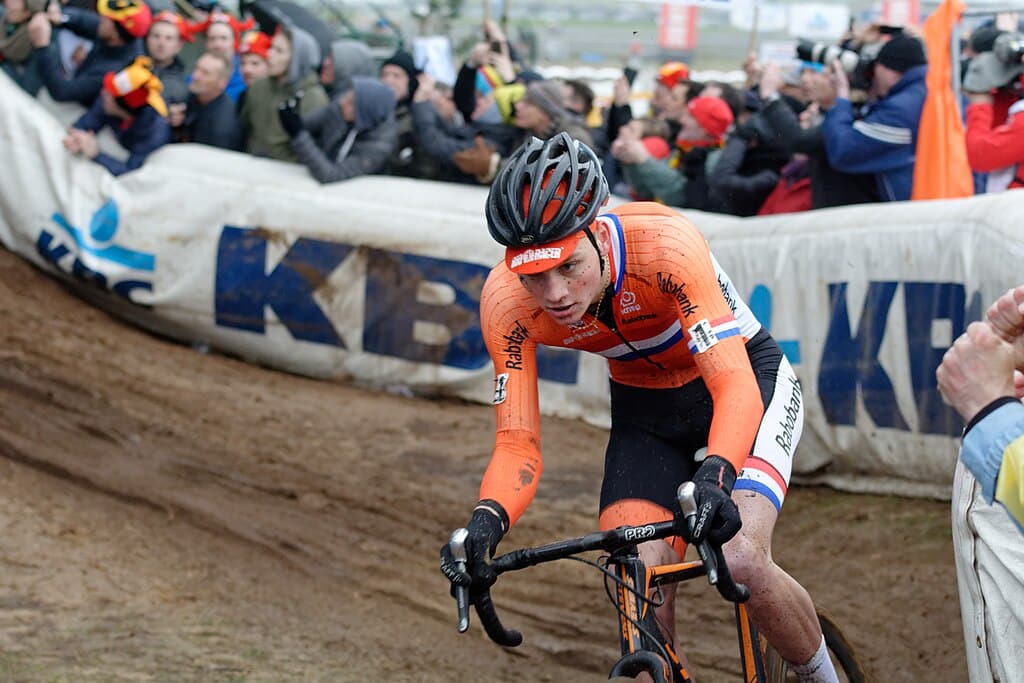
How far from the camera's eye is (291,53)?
1013 centimetres

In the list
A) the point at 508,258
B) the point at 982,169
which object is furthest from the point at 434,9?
the point at 508,258

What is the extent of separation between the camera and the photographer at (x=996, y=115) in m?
7.41

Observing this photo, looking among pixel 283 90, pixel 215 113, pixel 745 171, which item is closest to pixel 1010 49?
pixel 745 171

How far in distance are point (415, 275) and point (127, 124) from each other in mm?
3185

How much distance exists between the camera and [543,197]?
12.6ft

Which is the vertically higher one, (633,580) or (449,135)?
(633,580)

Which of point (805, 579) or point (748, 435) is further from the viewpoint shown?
point (805, 579)

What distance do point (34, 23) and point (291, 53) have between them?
2.47 metres

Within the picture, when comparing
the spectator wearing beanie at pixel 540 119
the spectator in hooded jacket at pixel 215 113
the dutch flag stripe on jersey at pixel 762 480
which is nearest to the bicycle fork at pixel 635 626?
the dutch flag stripe on jersey at pixel 762 480

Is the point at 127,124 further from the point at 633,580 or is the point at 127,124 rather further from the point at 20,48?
the point at 633,580

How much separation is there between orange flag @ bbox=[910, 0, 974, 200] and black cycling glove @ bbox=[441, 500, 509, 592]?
4936 millimetres

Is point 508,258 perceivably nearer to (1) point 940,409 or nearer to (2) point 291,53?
(1) point 940,409

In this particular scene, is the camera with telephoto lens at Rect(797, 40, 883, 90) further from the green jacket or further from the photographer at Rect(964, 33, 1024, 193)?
the green jacket

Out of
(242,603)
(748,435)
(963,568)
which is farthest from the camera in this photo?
(242,603)
